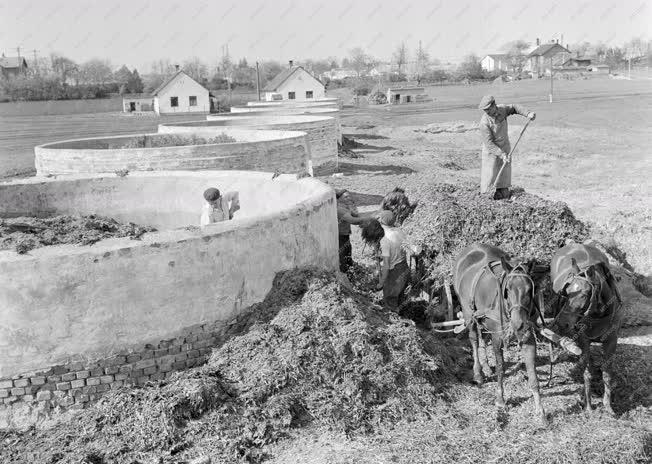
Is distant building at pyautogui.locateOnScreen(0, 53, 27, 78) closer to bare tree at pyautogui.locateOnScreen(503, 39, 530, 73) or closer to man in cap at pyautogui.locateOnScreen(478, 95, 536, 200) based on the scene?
bare tree at pyautogui.locateOnScreen(503, 39, 530, 73)

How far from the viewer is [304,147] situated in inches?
610

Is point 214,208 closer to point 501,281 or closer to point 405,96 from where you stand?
point 501,281

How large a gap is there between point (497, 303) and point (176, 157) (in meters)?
8.97

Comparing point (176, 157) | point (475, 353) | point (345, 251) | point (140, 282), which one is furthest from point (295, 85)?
point (140, 282)

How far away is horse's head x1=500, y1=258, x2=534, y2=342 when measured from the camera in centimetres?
562

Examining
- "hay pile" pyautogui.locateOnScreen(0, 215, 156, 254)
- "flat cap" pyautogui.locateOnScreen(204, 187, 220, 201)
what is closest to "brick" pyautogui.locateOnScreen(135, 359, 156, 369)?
"hay pile" pyautogui.locateOnScreen(0, 215, 156, 254)

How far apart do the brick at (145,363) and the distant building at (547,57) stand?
11175 cm

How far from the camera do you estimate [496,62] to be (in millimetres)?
135375

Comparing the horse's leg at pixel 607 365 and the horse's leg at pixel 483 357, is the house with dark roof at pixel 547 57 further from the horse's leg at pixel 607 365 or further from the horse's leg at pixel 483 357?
the horse's leg at pixel 607 365

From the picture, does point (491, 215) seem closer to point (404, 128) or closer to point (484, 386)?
point (484, 386)

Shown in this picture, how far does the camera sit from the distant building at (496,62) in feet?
435

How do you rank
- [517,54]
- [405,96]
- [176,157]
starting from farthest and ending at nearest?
[517,54], [405,96], [176,157]

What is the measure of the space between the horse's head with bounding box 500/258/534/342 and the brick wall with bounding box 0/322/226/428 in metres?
2.74

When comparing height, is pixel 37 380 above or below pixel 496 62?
below
